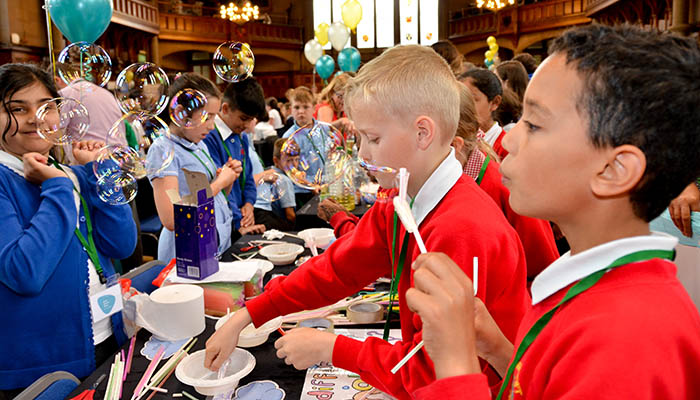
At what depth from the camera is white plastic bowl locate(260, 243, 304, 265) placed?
2357 mm

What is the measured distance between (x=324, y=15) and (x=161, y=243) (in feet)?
66.9

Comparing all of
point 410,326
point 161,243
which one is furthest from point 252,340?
point 161,243

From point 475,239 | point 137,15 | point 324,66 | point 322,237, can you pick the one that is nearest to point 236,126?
point 322,237

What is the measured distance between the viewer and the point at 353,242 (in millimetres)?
1459

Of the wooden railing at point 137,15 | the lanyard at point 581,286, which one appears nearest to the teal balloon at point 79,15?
the lanyard at point 581,286

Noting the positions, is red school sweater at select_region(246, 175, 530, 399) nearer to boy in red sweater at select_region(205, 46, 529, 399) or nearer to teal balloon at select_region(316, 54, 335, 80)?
boy in red sweater at select_region(205, 46, 529, 399)

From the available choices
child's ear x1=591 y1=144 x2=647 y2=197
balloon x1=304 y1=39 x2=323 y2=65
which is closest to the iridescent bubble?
child's ear x1=591 y1=144 x2=647 y2=197

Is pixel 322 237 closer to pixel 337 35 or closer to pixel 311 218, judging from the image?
pixel 311 218

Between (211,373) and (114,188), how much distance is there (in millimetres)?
988

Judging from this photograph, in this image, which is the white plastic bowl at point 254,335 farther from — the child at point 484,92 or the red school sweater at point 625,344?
the child at point 484,92

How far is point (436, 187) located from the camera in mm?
1181

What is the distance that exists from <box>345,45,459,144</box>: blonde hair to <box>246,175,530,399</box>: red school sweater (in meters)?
0.19

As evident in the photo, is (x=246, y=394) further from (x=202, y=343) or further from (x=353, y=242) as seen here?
(x=353, y=242)

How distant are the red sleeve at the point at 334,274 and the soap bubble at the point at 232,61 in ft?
5.95
